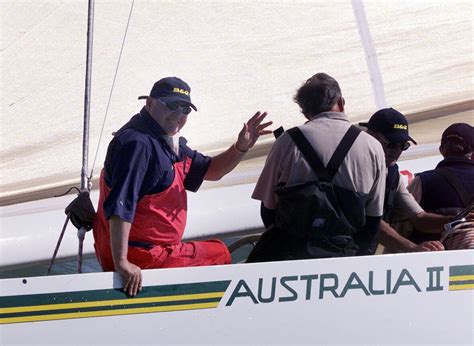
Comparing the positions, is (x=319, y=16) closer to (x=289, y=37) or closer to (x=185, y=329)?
(x=289, y=37)

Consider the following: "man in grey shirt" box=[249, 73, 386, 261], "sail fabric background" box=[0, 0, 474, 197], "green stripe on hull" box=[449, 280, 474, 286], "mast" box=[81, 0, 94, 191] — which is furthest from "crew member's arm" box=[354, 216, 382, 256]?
"sail fabric background" box=[0, 0, 474, 197]

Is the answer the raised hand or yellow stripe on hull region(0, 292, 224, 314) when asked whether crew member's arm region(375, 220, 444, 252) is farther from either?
yellow stripe on hull region(0, 292, 224, 314)

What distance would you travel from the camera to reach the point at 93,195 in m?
4.26

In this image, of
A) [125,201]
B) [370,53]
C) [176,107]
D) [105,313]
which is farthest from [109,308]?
[370,53]

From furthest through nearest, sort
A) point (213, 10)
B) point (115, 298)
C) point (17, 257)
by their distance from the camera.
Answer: point (213, 10) < point (17, 257) < point (115, 298)

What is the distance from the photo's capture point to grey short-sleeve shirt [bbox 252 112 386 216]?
3.18m

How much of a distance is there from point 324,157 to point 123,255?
0.58 m

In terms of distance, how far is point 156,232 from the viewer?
10.7ft

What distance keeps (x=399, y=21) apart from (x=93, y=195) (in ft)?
4.66

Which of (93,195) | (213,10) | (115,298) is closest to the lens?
(115,298)

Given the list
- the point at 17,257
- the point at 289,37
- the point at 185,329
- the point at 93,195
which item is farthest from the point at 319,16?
the point at 185,329

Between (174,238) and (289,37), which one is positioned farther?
(289,37)

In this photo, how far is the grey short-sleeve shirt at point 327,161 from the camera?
10.4 ft

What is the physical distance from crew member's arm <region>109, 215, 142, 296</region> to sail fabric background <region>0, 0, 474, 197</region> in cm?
116
